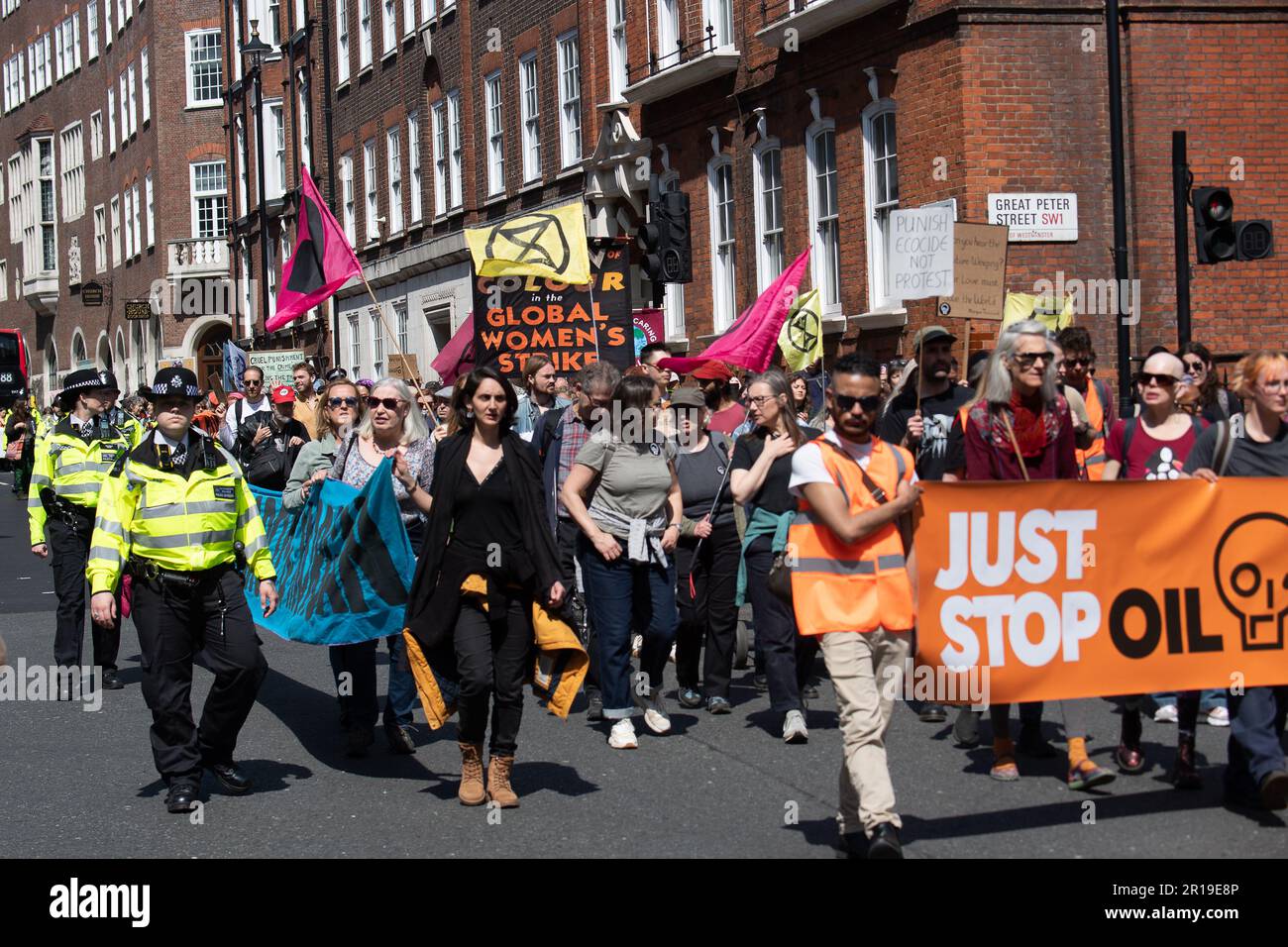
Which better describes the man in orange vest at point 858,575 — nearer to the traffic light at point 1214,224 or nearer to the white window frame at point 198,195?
the traffic light at point 1214,224

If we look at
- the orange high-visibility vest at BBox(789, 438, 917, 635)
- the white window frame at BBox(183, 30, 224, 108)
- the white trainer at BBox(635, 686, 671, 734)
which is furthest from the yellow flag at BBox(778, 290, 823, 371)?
the white window frame at BBox(183, 30, 224, 108)

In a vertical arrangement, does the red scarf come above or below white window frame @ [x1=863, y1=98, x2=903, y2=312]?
below

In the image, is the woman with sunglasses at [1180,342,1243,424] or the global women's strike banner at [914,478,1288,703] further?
the woman with sunglasses at [1180,342,1243,424]

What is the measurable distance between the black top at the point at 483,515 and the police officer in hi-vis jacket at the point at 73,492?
186 inches

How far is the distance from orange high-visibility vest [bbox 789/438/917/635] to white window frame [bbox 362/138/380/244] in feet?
116

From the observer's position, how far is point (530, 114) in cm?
3256

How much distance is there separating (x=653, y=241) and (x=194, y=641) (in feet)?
37.5

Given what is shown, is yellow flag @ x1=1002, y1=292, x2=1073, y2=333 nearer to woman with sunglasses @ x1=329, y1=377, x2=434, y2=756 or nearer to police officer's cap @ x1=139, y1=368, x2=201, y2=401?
woman with sunglasses @ x1=329, y1=377, x2=434, y2=756

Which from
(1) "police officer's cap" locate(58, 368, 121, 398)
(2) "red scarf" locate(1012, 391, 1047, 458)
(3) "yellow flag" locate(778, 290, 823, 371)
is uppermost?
(3) "yellow flag" locate(778, 290, 823, 371)

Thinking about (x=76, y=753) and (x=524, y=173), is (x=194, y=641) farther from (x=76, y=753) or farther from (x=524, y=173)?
(x=524, y=173)

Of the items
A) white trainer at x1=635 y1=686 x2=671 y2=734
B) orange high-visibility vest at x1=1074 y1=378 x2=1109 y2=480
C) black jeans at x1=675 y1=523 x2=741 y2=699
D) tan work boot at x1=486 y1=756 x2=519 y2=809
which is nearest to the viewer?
tan work boot at x1=486 y1=756 x2=519 y2=809

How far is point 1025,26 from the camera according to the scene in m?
→ 19.5

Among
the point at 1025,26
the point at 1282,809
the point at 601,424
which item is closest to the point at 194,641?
the point at 601,424

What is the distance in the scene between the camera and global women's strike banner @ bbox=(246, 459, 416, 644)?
356 inches
